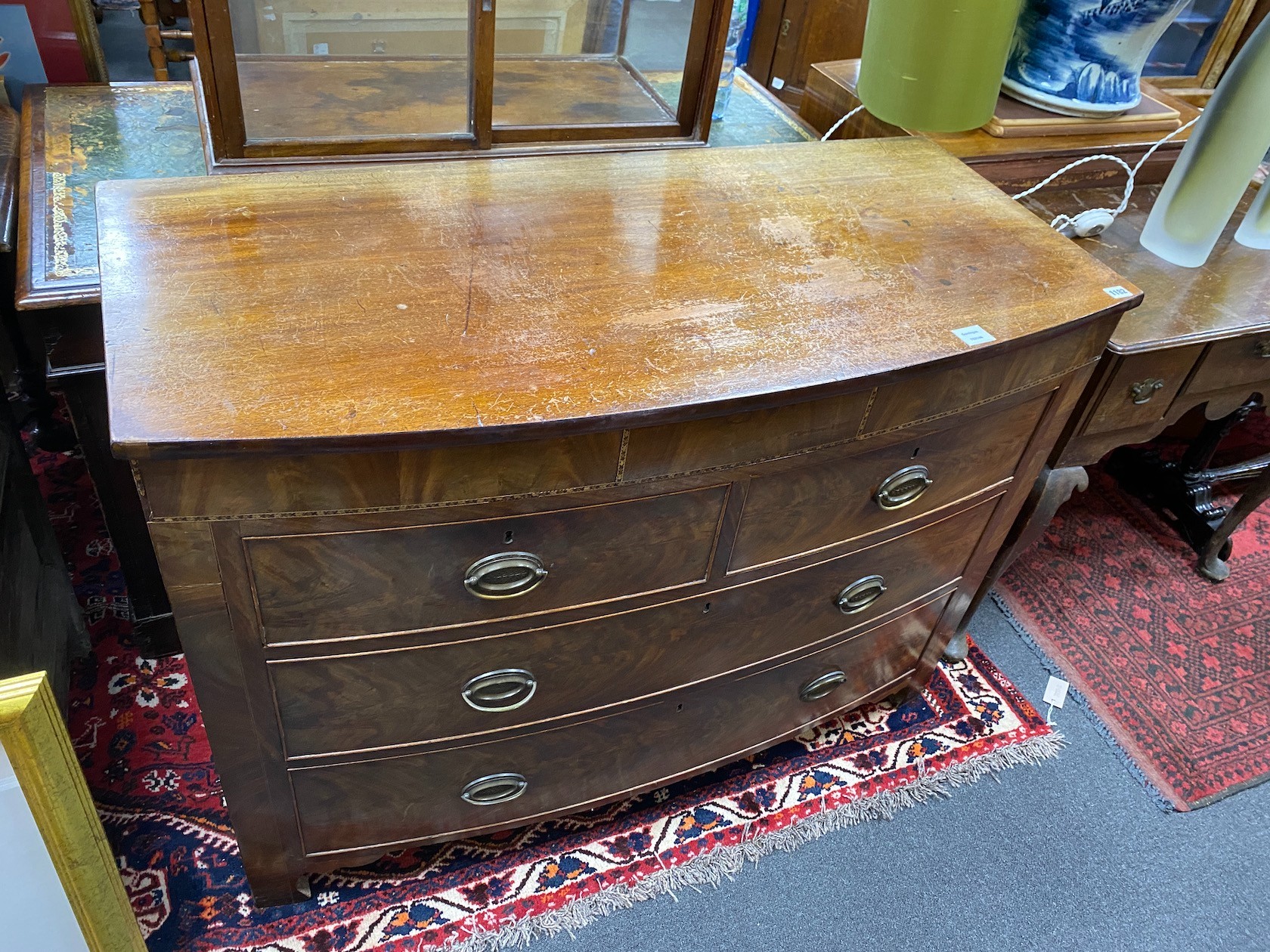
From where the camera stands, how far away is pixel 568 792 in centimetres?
136

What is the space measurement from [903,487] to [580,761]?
1.94 ft

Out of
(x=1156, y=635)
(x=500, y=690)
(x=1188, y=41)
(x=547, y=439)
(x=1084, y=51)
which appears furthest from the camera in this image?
(x=1188, y=41)

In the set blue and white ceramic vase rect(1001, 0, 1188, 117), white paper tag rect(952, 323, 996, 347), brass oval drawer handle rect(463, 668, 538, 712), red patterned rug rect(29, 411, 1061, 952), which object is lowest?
red patterned rug rect(29, 411, 1061, 952)

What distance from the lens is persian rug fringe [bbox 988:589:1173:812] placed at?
166 centimetres

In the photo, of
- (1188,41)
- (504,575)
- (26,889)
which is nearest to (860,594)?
(504,575)

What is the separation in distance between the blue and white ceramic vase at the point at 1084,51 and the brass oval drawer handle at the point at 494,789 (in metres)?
1.47

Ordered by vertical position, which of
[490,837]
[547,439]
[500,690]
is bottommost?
[490,837]

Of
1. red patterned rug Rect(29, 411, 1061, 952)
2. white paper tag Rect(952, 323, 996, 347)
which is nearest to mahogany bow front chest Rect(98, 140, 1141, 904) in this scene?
white paper tag Rect(952, 323, 996, 347)

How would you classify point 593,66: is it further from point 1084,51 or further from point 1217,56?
point 1217,56

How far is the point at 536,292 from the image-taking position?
1016 millimetres

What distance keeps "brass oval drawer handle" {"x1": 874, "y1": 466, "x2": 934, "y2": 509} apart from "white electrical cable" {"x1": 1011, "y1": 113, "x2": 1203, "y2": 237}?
2.10 feet

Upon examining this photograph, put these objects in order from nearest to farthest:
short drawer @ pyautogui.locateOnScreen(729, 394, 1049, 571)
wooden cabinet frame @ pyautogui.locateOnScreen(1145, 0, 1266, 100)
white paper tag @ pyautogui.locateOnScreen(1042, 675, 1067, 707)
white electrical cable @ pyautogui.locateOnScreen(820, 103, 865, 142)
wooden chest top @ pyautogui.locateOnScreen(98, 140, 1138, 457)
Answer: wooden chest top @ pyautogui.locateOnScreen(98, 140, 1138, 457) < short drawer @ pyautogui.locateOnScreen(729, 394, 1049, 571) < white electrical cable @ pyautogui.locateOnScreen(820, 103, 865, 142) < white paper tag @ pyautogui.locateOnScreen(1042, 675, 1067, 707) < wooden cabinet frame @ pyautogui.locateOnScreen(1145, 0, 1266, 100)

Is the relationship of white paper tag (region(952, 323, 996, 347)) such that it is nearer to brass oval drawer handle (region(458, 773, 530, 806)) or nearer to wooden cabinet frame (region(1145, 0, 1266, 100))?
brass oval drawer handle (region(458, 773, 530, 806))

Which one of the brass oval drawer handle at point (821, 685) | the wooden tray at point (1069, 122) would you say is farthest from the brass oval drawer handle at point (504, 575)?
the wooden tray at point (1069, 122)
